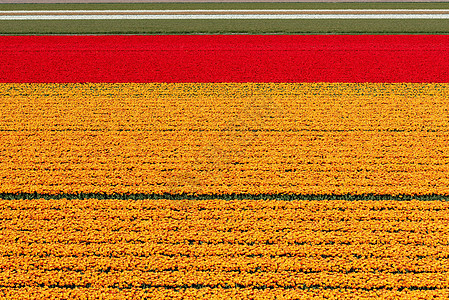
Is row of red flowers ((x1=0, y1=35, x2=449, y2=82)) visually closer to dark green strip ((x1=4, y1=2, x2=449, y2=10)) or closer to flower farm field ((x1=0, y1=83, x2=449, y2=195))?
flower farm field ((x1=0, y1=83, x2=449, y2=195))

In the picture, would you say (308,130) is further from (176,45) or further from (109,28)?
(109,28)

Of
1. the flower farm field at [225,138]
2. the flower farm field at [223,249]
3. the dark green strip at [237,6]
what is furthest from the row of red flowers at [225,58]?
the dark green strip at [237,6]

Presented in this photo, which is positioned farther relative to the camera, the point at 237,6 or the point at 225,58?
the point at 237,6

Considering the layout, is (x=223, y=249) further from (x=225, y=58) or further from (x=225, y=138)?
Result: (x=225, y=58)

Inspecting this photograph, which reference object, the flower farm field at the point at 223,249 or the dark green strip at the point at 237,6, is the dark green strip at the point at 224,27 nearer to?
the dark green strip at the point at 237,6

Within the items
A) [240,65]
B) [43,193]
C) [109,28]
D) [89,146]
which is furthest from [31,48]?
[43,193]

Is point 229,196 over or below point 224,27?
below

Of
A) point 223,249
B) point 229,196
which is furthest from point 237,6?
point 223,249
